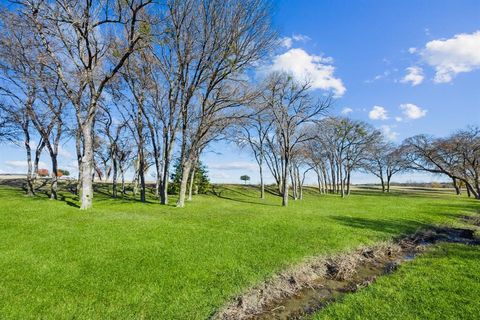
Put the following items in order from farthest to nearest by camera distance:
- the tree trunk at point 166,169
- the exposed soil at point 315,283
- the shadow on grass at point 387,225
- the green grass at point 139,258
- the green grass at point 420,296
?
the tree trunk at point 166,169 < the shadow on grass at point 387,225 < the exposed soil at point 315,283 < the green grass at point 139,258 < the green grass at point 420,296

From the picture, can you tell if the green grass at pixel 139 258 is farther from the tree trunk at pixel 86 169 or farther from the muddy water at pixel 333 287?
the tree trunk at pixel 86 169

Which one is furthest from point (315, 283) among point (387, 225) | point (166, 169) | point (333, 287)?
point (166, 169)

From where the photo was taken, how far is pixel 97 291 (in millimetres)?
6113

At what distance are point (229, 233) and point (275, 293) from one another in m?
5.31

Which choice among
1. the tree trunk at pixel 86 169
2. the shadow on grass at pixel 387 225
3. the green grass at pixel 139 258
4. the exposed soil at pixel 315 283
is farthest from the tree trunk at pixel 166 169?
the exposed soil at pixel 315 283

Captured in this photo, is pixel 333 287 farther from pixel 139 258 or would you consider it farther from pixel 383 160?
pixel 383 160

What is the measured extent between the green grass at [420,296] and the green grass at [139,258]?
2.43m

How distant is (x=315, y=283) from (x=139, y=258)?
211 inches

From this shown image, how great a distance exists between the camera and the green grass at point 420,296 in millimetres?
5398

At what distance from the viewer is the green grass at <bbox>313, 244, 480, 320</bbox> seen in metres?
5.40

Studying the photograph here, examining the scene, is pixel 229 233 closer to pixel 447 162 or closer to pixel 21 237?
pixel 21 237

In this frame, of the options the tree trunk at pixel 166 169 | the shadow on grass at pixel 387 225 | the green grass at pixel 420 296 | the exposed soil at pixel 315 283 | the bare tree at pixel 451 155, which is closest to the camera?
the green grass at pixel 420 296

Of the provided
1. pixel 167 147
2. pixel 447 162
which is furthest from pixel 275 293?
pixel 447 162

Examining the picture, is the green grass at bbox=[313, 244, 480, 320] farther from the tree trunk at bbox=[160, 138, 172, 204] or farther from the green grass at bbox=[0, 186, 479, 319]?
the tree trunk at bbox=[160, 138, 172, 204]
